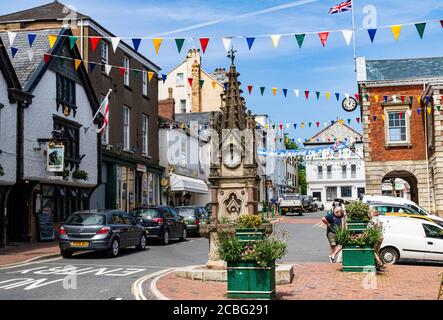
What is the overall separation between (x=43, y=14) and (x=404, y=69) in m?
23.2

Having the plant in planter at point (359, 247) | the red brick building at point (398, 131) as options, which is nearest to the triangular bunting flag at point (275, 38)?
the plant in planter at point (359, 247)

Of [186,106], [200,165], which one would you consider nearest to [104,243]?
[200,165]

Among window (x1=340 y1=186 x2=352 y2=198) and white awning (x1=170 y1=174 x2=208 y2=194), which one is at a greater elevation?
white awning (x1=170 y1=174 x2=208 y2=194)

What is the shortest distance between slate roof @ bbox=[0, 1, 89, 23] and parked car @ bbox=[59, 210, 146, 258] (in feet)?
43.4

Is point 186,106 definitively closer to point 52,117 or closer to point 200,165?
point 200,165

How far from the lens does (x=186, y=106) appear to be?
54.9 m

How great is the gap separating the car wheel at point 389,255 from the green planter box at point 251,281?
7702 mm

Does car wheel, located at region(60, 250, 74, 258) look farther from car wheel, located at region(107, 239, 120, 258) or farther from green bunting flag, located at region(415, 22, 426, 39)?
green bunting flag, located at region(415, 22, 426, 39)

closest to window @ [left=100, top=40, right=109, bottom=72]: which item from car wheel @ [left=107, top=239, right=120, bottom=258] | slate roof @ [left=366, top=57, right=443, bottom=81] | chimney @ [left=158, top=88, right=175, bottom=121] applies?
chimney @ [left=158, top=88, right=175, bottom=121]

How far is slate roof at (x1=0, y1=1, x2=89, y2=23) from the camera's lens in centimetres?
2716

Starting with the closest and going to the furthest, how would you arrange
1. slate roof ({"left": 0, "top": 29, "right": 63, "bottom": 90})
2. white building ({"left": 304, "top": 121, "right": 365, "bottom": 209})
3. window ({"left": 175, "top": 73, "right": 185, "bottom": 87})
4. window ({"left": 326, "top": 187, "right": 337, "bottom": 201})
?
1. slate roof ({"left": 0, "top": 29, "right": 63, "bottom": 90})
2. window ({"left": 175, "top": 73, "right": 185, "bottom": 87})
3. white building ({"left": 304, "top": 121, "right": 365, "bottom": 209})
4. window ({"left": 326, "top": 187, "right": 337, "bottom": 201})

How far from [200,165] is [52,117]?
23.1 metres

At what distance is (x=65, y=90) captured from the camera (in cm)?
2472

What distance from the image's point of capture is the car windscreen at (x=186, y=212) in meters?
27.2
